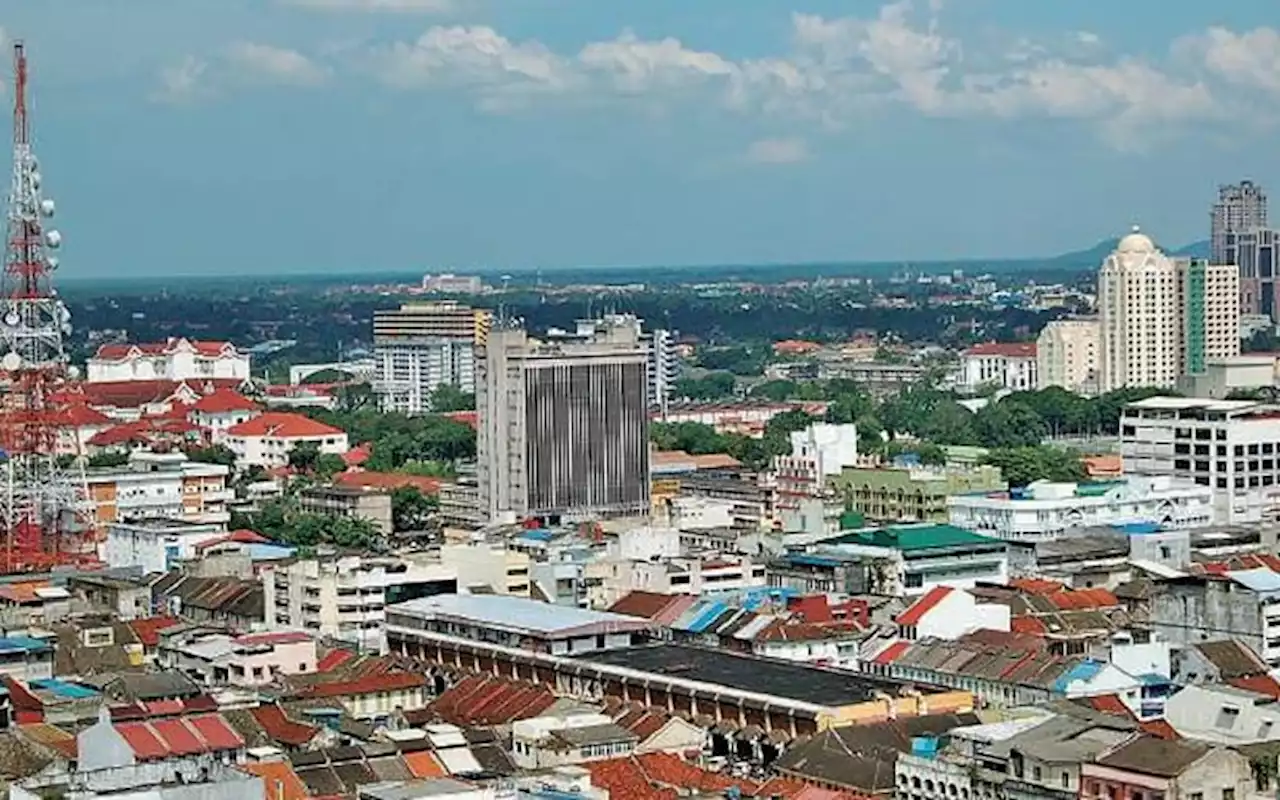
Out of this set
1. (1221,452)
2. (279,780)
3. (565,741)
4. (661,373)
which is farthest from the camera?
(661,373)

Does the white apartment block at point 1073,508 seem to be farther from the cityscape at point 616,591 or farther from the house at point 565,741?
the house at point 565,741

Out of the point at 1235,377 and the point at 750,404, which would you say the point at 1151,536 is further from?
the point at 750,404

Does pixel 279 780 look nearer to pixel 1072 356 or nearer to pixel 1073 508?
pixel 1073 508

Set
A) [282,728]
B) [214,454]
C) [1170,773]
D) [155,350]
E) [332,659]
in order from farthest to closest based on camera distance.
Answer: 1. [155,350]
2. [214,454]
3. [332,659]
4. [282,728]
5. [1170,773]

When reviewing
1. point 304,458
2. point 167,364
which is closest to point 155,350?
point 167,364

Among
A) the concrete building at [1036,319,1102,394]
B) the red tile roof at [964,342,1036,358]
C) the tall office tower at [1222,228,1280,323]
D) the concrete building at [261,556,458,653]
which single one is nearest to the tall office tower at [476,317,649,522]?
the concrete building at [261,556,458,653]

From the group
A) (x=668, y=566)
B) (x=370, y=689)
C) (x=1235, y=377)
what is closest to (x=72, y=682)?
(x=370, y=689)

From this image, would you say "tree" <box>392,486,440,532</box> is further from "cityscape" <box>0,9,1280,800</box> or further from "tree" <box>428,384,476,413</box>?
"tree" <box>428,384,476,413</box>
